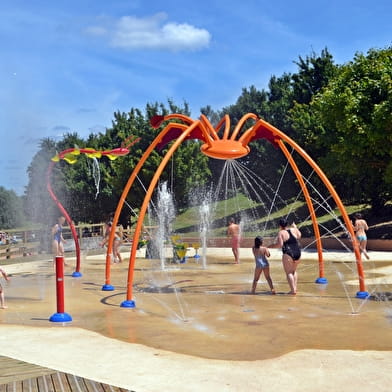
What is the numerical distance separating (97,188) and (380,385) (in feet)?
113

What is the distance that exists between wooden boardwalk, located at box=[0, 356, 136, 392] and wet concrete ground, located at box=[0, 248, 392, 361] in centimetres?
189

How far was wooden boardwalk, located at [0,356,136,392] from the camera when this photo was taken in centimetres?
585

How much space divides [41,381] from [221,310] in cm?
518

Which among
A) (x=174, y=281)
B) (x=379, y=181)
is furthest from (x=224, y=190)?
(x=174, y=281)

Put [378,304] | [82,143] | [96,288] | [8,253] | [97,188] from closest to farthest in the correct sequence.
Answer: [378,304]
[96,288]
[8,253]
[97,188]
[82,143]

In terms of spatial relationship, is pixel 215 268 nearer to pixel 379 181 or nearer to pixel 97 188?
pixel 379 181

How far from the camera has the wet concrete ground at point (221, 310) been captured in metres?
8.19

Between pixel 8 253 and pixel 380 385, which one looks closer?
pixel 380 385

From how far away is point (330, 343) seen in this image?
8000 millimetres

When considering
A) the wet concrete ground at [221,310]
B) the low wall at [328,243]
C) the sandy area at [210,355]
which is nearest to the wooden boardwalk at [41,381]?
the sandy area at [210,355]

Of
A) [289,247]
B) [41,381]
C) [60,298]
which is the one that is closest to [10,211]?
[289,247]

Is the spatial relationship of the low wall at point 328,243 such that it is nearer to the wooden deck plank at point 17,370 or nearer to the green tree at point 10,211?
the wooden deck plank at point 17,370

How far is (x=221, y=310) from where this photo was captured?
35.5ft

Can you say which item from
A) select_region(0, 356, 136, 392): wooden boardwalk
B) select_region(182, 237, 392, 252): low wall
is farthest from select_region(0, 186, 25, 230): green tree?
select_region(0, 356, 136, 392): wooden boardwalk
